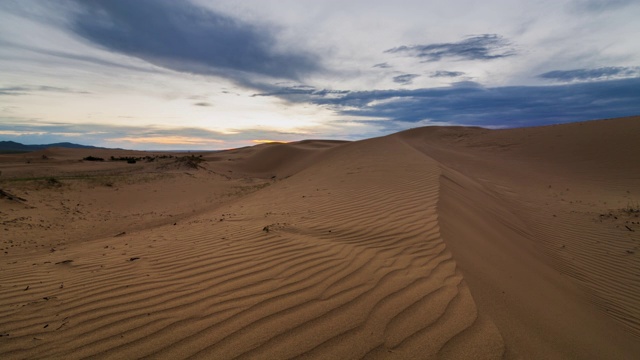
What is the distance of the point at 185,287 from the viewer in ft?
10.6

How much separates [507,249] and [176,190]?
494 inches

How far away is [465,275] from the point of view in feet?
10.9

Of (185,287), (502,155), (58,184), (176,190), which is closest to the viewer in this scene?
(185,287)

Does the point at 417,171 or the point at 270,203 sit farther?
the point at 417,171

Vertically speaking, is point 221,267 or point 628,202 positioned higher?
point 221,267

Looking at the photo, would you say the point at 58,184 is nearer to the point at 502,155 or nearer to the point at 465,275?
the point at 465,275

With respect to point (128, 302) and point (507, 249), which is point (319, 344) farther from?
point (507, 249)

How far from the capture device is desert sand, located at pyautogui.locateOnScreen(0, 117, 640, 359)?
2340mm

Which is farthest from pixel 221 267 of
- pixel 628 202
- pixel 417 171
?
pixel 628 202

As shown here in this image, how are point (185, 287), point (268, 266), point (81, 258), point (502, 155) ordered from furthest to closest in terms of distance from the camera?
point (502, 155) < point (81, 258) < point (268, 266) < point (185, 287)

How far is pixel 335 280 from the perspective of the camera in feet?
10.5

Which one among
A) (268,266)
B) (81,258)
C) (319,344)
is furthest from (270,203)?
(319,344)

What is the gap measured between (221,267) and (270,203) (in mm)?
4932

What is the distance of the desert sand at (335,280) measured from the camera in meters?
2.34
